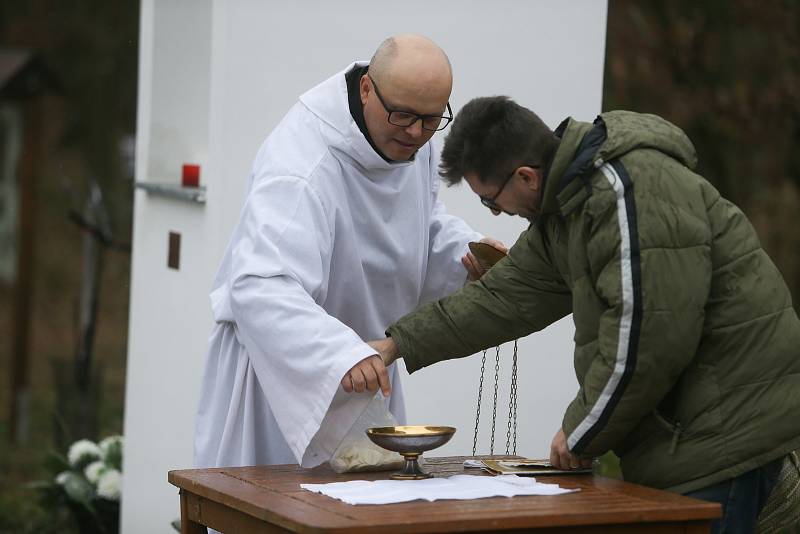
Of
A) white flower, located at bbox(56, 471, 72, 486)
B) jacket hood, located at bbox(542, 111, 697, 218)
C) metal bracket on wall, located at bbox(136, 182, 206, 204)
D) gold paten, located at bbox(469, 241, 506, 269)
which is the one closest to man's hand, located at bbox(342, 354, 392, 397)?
jacket hood, located at bbox(542, 111, 697, 218)

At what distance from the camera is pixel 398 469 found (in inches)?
138

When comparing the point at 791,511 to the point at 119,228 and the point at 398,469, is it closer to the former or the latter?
the point at 398,469

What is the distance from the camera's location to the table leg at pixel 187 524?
3402 mm

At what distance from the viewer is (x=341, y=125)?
12.8 feet

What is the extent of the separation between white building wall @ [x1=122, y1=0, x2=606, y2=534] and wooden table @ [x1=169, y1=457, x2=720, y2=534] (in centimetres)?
191

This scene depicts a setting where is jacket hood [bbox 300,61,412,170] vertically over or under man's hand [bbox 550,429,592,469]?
over

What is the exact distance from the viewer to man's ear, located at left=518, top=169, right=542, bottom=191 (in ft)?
10.7

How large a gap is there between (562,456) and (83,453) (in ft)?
12.0

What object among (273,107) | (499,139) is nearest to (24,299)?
(273,107)

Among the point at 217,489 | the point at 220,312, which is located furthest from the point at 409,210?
the point at 217,489

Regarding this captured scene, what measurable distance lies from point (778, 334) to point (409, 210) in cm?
122

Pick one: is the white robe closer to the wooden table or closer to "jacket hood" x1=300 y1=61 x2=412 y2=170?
"jacket hood" x1=300 y1=61 x2=412 y2=170

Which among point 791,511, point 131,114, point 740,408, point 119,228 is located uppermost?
point 131,114

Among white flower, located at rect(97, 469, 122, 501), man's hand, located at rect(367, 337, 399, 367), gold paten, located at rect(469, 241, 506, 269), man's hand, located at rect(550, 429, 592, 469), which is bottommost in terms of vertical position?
white flower, located at rect(97, 469, 122, 501)
